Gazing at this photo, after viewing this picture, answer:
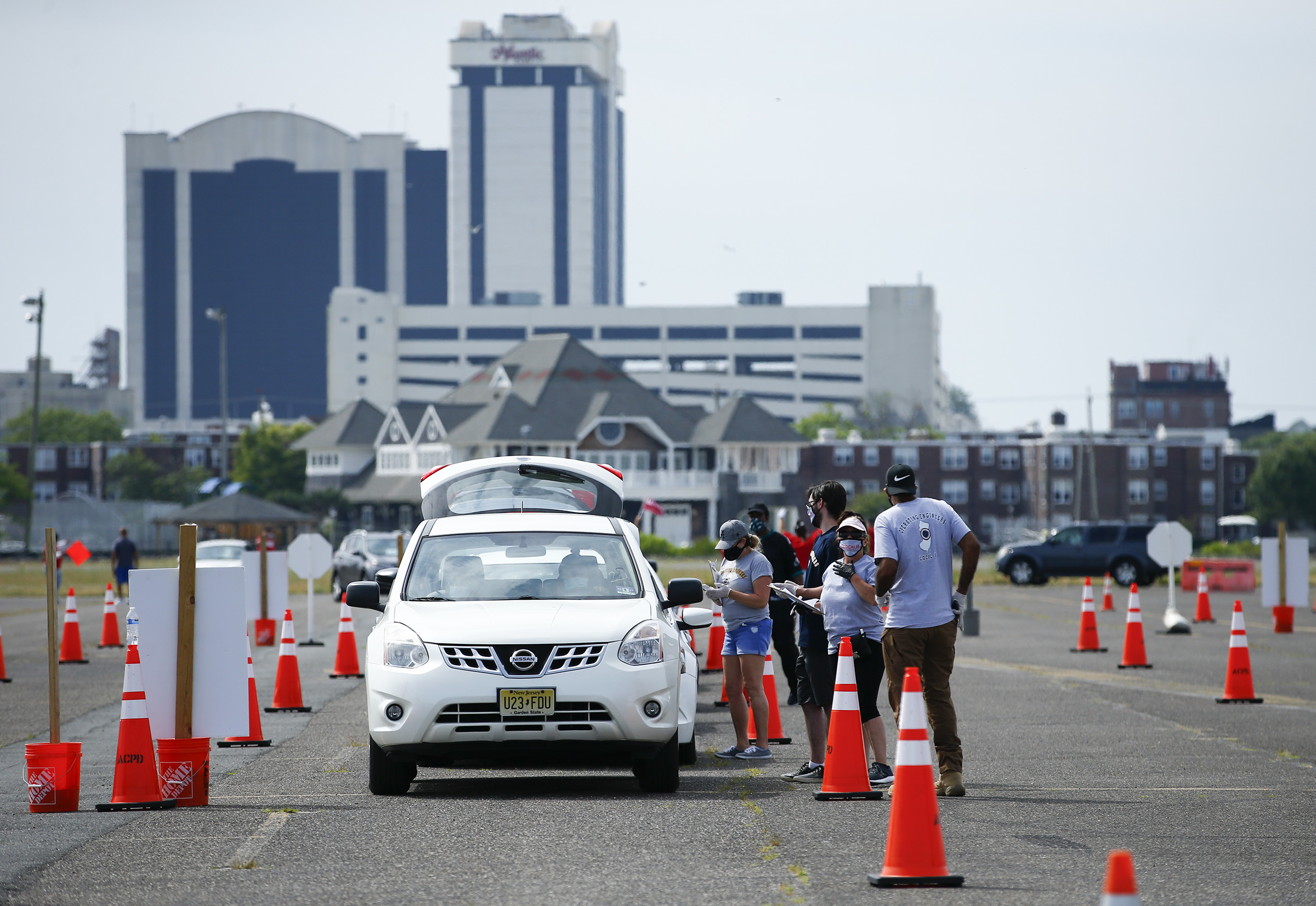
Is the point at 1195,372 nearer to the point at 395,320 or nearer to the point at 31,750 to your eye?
the point at 395,320

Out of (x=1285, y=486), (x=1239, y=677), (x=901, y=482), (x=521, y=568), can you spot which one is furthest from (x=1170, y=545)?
(x=1285, y=486)

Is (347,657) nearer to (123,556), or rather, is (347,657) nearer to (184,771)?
(184,771)

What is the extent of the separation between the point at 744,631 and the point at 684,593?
1565 mm

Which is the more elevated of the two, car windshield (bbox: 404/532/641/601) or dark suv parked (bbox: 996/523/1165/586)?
car windshield (bbox: 404/532/641/601)

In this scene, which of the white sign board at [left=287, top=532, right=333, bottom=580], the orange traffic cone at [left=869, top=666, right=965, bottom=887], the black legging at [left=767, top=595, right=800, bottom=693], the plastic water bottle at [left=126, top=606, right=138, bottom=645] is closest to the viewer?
the orange traffic cone at [left=869, top=666, right=965, bottom=887]

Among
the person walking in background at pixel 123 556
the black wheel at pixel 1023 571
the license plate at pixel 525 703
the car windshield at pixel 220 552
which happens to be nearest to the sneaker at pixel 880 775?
the license plate at pixel 525 703

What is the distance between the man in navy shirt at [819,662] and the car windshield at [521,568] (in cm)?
116

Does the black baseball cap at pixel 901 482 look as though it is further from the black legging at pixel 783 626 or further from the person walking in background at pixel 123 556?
the person walking in background at pixel 123 556

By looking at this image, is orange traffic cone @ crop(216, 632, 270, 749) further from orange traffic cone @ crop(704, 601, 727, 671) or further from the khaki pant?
orange traffic cone @ crop(704, 601, 727, 671)

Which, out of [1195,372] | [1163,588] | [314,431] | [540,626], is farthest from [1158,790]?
[1195,372]

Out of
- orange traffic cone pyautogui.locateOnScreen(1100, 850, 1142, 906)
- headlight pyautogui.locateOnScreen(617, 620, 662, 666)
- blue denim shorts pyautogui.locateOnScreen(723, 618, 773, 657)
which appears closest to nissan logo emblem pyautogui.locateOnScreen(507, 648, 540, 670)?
headlight pyautogui.locateOnScreen(617, 620, 662, 666)

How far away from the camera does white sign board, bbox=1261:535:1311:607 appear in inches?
1034

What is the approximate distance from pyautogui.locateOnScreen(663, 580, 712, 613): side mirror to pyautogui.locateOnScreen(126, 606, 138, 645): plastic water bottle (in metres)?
3.19

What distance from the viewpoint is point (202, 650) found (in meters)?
9.73
